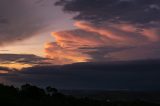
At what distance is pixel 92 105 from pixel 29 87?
58.1ft

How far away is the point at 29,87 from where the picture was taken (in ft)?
372

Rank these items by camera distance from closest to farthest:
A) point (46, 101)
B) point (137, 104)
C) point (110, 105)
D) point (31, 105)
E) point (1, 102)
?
1. point (1, 102)
2. point (31, 105)
3. point (46, 101)
4. point (110, 105)
5. point (137, 104)

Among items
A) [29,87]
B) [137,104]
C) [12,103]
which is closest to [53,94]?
[29,87]

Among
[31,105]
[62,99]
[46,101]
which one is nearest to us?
[31,105]

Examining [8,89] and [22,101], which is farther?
[8,89]

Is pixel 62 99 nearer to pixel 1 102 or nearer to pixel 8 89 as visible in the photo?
pixel 8 89

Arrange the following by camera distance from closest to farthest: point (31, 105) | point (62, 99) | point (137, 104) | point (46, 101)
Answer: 1. point (31, 105)
2. point (46, 101)
3. point (62, 99)
4. point (137, 104)

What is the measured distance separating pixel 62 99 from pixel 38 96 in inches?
505

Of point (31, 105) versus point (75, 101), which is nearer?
point (31, 105)

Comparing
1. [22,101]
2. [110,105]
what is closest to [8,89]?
[22,101]

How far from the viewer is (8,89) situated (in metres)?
109

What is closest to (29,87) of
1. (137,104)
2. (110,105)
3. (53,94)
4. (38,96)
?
(38,96)

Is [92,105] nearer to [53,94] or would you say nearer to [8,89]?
[53,94]

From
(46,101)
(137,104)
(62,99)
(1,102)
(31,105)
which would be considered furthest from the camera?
(137,104)
